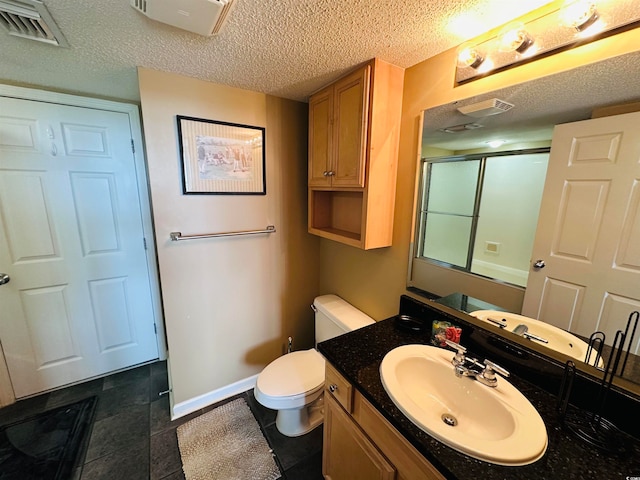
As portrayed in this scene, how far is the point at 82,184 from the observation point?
1.83 m

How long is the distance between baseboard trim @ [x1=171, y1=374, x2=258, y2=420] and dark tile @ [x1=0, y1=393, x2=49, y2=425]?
941mm

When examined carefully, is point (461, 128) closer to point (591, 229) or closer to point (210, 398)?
point (591, 229)

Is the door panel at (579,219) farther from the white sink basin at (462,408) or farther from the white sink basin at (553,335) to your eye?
the white sink basin at (462,408)

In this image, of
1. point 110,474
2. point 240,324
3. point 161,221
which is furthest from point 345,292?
point 110,474

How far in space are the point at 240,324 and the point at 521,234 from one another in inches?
70.3

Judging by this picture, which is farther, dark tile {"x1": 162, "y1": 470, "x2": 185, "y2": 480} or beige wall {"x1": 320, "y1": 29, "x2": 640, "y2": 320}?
dark tile {"x1": 162, "y1": 470, "x2": 185, "y2": 480}

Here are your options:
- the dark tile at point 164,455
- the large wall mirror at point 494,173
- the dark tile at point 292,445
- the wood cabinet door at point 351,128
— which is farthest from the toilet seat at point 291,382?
the wood cabinet door at point 351,128

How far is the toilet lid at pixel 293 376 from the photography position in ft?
4.92

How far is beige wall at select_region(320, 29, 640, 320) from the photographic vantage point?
2.81ft

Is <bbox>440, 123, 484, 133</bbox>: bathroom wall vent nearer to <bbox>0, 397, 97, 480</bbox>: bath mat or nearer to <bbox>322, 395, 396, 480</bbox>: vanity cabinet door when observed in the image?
<bbox>322, 395, 396, 480</bbox>: vanity cabinet door

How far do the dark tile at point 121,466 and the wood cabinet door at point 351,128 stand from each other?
1.92 m

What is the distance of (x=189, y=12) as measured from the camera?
0.90 m

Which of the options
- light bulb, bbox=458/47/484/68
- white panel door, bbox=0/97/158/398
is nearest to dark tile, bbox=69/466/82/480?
white panel door, bbox=0/97/158/398

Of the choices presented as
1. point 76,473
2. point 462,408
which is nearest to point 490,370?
point 462,408
